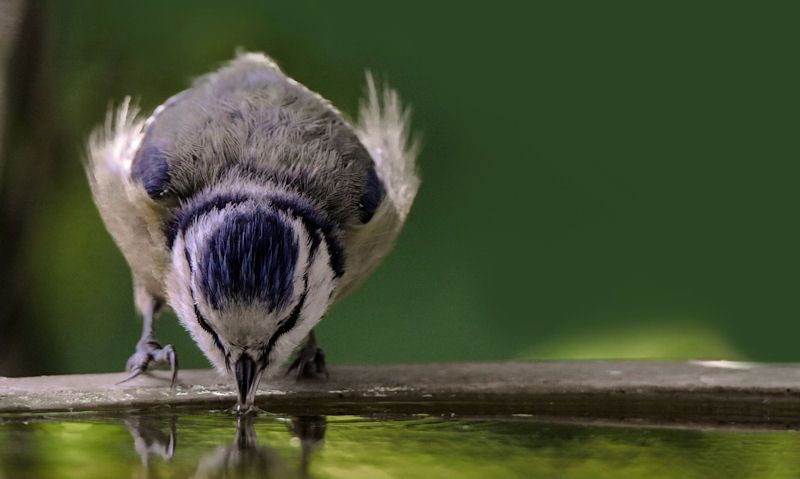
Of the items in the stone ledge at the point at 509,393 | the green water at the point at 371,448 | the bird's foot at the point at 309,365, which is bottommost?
the green water at the point at 371,448

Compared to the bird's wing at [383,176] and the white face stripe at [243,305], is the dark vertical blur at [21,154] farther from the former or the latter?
the bird's wing at [383,176]

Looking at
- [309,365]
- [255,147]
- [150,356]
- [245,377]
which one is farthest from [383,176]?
[245,377]

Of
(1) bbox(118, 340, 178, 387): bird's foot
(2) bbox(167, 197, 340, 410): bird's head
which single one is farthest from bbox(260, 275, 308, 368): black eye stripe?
(1) bbox(118, 340, 178, 387): bird's foot

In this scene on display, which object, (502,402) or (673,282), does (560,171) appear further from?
(502,402)

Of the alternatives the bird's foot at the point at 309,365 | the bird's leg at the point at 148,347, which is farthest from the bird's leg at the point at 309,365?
the bird's leg at the point at 148,347

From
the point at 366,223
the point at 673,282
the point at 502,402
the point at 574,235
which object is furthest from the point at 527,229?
the point at 502,402

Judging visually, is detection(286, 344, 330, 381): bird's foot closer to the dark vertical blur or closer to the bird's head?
the bird's head
